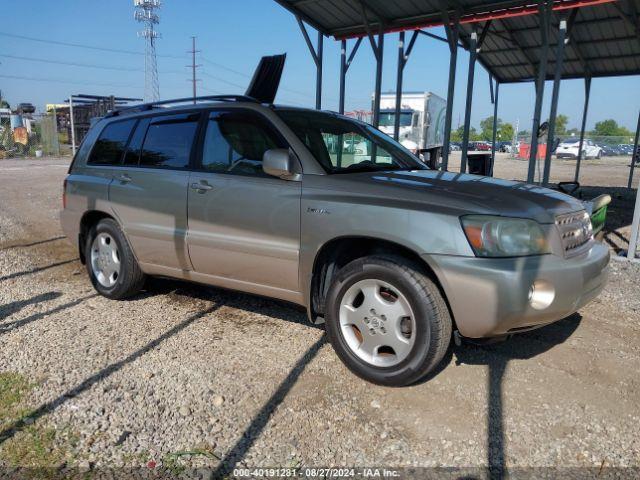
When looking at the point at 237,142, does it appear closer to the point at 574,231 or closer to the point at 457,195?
the point at 457,195

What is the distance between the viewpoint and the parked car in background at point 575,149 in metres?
Result: 39.1

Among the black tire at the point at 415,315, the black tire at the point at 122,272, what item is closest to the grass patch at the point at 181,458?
the black tire at the point at 415,315

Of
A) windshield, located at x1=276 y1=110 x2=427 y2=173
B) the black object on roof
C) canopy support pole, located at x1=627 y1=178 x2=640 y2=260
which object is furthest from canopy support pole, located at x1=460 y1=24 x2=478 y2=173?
the black object on roof

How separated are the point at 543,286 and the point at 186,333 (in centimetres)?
264

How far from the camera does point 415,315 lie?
307 cm

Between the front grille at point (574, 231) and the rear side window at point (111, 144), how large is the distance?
3.81 m

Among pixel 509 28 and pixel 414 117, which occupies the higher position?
pixel 509 28

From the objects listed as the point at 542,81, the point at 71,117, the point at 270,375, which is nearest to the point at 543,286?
the point at 270,375

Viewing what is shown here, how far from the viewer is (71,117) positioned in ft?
99.2

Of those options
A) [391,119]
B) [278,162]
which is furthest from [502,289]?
[391,119]

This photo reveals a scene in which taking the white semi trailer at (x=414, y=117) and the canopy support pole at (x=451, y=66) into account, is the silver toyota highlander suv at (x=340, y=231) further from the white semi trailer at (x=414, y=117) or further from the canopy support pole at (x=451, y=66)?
the white semi trailer at (x=414, y=117)

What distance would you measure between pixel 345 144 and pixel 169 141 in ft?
5.01

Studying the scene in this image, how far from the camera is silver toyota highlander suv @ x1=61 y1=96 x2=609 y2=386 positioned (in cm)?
296

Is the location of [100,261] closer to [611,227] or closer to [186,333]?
[186,333]
